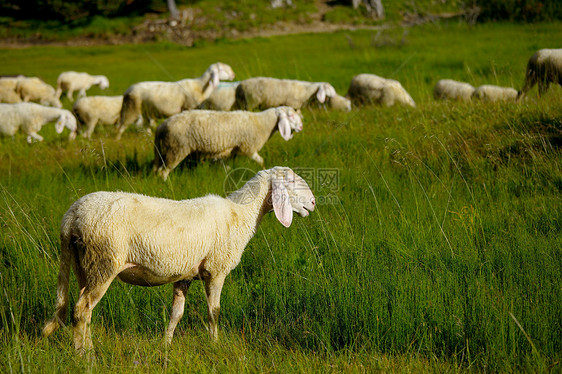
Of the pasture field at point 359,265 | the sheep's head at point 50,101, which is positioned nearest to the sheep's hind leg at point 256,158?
the pasture field at point 359,265

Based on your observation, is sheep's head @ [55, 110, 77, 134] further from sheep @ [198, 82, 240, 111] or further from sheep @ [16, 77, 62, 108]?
sheep @ [16, 77, 62, 108]

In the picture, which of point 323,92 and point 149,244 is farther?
point 323,92

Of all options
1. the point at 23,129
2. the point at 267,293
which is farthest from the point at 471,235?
the point at 23,129

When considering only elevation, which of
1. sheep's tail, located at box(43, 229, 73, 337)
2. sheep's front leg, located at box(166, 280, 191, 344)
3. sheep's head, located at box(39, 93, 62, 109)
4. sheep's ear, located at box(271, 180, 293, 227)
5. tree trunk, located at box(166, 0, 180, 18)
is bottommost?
sheep's head, located at box(39, 93, 62, 109)

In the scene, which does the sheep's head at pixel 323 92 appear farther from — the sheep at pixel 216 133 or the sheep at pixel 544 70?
the sheep at pixel 544 70

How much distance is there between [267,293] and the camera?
369 centimetres

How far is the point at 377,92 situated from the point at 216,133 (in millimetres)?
4822

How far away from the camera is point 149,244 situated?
2.99 m

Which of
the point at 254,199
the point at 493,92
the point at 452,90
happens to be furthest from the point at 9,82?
the point at 254,199

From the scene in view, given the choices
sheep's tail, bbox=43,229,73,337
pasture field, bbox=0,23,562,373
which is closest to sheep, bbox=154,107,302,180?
pasture field, bbox=0,23,562,373

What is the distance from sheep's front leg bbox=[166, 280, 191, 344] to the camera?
3217mm

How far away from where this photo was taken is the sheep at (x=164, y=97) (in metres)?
9.05

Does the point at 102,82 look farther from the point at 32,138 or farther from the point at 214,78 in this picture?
the point at 32,138

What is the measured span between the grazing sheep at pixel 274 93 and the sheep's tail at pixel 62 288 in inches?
249
